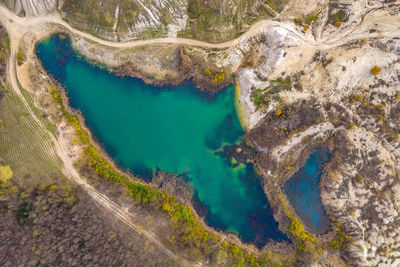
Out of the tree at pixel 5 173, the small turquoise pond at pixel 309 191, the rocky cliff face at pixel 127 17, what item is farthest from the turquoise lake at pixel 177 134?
the tree at pixel 5 173

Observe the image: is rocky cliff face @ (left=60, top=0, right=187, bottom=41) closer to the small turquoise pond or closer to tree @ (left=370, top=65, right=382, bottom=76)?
tree @ (left=370, top=65, right=382, bottom=76)

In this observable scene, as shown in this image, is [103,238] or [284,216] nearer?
[103,238]

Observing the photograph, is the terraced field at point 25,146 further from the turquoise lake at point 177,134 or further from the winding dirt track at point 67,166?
the turquoise lake at point 177,134

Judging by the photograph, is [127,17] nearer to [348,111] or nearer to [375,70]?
[348,111]

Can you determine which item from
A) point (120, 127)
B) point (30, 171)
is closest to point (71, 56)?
point (120, 127)

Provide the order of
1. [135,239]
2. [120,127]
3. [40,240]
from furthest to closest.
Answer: [120,127] < [135,239] < [40,240]

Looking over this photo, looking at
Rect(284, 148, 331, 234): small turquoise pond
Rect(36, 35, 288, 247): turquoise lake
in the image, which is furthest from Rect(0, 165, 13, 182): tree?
Rect(284, 148, 331, 234): small turquoise pond

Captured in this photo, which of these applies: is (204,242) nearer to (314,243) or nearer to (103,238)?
(103,238)
